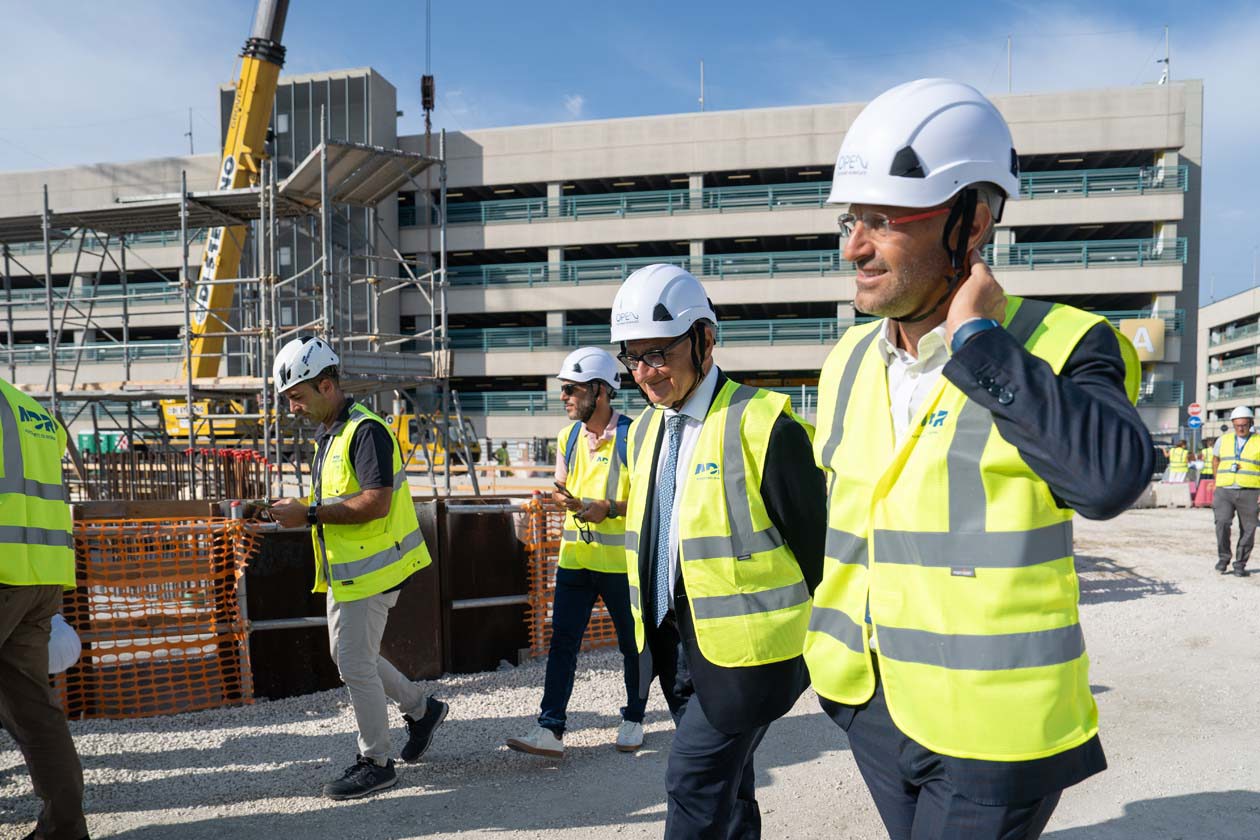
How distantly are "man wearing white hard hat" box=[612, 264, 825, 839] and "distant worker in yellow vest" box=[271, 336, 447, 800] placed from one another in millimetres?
1649

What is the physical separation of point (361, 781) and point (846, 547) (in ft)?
10.5

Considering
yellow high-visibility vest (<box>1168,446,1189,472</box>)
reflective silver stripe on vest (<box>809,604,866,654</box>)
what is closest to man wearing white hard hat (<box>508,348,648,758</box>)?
reflective silver stripe on vest (<box>809,604,866,654</box>)

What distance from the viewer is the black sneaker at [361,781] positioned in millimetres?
4020

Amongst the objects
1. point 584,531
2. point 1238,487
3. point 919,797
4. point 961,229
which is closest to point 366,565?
point 584,531

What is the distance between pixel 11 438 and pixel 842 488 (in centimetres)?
333

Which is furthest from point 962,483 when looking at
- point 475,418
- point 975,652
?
point 475,418

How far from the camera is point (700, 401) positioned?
289 cm

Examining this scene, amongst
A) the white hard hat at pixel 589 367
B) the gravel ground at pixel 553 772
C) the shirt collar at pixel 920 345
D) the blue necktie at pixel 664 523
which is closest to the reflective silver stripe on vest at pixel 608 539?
the white hard hat at pixel 589 367

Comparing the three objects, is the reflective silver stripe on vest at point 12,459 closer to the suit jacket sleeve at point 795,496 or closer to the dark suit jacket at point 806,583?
the dark suit jacket at point 806,583

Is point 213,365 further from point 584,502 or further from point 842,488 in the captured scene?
point 842,488

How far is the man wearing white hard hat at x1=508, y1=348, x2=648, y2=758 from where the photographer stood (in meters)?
4.48

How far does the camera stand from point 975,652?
1.54 meters

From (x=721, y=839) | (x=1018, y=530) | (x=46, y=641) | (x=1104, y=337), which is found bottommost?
(x=721, y=839)

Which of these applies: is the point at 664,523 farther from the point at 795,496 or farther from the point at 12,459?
the point at 12,459
